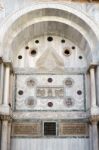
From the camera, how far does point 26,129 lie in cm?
1271

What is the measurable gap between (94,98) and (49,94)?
1.84 meters

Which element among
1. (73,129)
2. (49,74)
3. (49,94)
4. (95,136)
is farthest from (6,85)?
(95,136)

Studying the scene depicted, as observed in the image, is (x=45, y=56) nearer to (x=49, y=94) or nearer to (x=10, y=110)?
Answer: (x=49, y=94)

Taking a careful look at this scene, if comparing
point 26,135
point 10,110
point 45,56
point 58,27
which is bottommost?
point 26,135

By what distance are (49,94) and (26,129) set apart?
164cm

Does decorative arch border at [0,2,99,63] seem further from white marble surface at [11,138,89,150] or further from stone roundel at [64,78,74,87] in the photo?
white marble surface at [11,138,89,150]

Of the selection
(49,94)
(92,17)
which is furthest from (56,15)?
(49,94)

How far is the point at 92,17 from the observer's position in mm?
12914

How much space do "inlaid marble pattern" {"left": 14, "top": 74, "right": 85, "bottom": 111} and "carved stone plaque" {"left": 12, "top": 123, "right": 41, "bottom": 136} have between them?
25.0 inches

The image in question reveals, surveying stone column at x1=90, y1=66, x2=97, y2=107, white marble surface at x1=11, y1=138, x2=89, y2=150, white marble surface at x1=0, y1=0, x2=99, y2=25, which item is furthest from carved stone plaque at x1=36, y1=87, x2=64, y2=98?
white marble surface at x1=0, y1=0, x2=99, y2=25

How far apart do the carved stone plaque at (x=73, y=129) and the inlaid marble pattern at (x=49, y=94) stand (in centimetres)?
64

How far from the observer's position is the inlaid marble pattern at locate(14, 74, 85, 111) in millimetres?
13078

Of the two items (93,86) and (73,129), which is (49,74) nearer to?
(93,86)

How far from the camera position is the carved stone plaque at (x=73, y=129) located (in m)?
12.7
